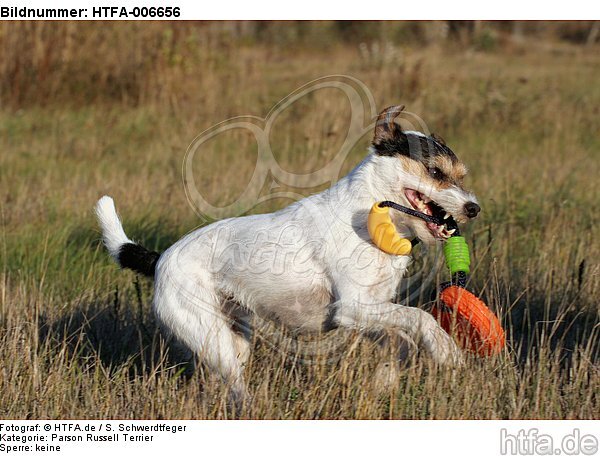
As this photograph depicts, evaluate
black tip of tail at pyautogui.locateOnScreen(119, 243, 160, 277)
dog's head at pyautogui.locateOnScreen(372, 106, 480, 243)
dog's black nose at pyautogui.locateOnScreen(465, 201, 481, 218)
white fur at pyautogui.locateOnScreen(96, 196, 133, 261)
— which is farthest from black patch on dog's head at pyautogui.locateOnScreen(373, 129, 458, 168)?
white fur at pyautogui.locateOnScreen(96, 196, 133, 261)

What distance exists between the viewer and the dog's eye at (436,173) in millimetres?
4258

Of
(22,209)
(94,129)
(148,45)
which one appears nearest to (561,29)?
(148,45)

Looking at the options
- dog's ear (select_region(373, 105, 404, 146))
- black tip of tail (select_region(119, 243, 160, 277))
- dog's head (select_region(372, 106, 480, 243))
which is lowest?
black tip of tail (select_region(119, 243, 160, 277))

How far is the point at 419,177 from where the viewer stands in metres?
4.24

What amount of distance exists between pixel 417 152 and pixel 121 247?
5.14 ft

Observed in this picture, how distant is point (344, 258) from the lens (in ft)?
13.8

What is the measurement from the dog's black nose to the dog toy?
0.41 feet

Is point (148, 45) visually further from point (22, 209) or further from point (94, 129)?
point (22, 209)

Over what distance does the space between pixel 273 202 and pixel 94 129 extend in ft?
13.3

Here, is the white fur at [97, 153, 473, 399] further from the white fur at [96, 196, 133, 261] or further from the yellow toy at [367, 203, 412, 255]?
the white fur at [96, 196, 133, 261]

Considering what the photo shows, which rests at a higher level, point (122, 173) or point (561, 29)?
point (561, 29)

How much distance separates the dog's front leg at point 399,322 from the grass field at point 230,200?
20cm

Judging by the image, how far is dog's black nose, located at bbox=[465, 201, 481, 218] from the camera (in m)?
4.16

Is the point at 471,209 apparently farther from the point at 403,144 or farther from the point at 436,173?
the point at 403,144
